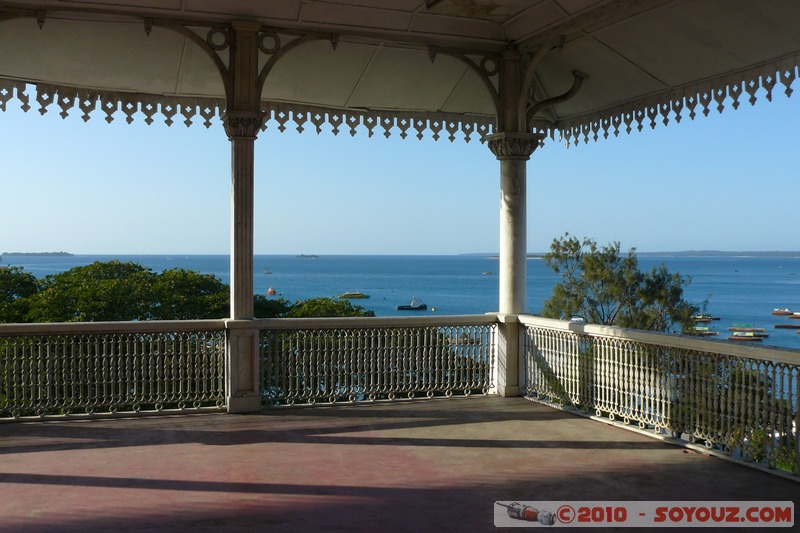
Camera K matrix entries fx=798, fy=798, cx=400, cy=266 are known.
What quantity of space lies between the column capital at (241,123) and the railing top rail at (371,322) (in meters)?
1.76

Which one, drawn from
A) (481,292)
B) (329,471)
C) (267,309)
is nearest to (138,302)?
(267,309)

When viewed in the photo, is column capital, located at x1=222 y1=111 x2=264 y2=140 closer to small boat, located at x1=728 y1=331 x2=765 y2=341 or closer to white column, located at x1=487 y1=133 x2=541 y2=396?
white column, located at x1=487 y1=133 x2=541 y2=396

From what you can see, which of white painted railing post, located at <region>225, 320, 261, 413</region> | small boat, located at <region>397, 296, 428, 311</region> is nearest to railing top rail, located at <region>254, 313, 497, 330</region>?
white painted railing post, located at <region>225, 320, 261, 413</region>

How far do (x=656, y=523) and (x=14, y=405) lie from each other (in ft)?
18.2

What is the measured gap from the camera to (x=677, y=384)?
6332mm

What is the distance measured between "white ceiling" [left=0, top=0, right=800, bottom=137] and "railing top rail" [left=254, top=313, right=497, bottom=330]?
2579 mm

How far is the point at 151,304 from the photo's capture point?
51.4 ft

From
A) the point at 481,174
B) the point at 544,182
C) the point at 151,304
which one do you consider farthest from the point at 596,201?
the point at 151,304

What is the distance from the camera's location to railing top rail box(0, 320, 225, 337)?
7039 millimetres

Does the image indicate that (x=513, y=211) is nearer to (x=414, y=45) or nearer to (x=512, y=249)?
(x=512, y=249)

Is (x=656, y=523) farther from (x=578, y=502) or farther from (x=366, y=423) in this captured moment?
(x=366, y=423)

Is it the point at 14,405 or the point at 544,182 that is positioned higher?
the point at 544,182

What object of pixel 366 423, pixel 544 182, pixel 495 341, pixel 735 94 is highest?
pixel 544 182

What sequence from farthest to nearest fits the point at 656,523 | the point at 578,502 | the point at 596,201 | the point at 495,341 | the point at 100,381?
the point at 596,201, the point at 495,341, the point at 100,381, the point at 578,502, the point at 656,523
